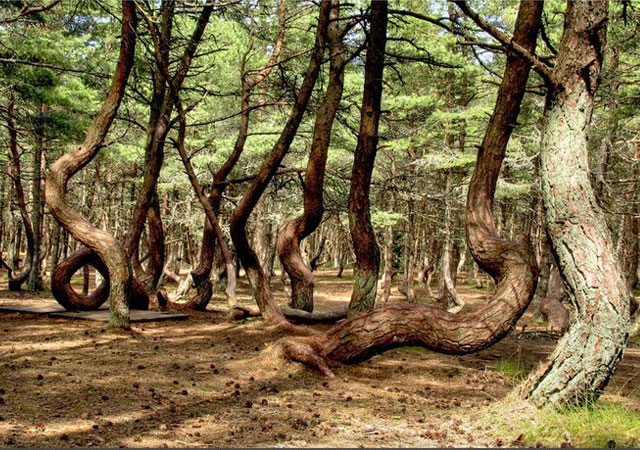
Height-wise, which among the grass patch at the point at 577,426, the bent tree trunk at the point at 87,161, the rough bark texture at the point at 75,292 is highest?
the bent tree trunk at the point at 87,161

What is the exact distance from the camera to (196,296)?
13438 mm

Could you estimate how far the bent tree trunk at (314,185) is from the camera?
30.4 ft

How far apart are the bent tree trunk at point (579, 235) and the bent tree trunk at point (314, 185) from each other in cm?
370

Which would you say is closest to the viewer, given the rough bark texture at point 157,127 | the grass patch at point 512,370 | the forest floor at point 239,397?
the forest floor at point 239,397

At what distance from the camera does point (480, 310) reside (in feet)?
19.2

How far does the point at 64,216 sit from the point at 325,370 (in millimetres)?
5371

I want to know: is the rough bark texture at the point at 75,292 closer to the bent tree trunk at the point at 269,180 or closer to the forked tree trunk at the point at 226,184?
the forked tree trunk at the point at 226,184

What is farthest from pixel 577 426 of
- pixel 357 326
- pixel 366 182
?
pixel 366 182

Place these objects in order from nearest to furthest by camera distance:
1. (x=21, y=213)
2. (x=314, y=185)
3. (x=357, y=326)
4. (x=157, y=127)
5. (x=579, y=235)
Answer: (x=579, y=235), (x=357, y=326), (x=314, y=185), (x=157, y=127), (x=21, y=213)

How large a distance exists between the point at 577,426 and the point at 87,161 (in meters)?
8.00

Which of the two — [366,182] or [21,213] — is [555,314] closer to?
[366,182]

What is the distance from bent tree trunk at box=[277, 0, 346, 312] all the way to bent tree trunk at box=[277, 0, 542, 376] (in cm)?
272

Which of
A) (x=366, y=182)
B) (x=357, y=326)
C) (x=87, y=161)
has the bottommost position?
(x=357, y=326)

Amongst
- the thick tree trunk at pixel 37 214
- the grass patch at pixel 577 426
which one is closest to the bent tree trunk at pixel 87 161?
the grass patch at pixel 577 426
